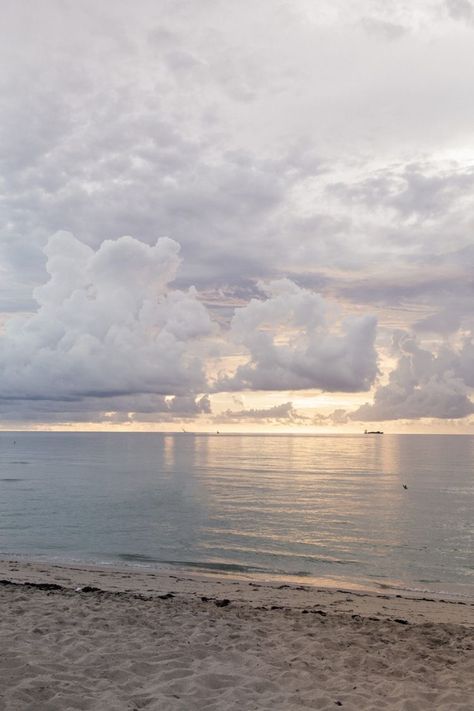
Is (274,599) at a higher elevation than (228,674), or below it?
below

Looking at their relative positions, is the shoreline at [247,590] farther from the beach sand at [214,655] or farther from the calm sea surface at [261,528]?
the calm sea surface at [261,528]

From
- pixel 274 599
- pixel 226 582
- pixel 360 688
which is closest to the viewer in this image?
pixel 360 688

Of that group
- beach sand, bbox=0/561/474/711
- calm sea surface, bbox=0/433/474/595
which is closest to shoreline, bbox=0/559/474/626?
beach sand, bbox=0/561/474/711

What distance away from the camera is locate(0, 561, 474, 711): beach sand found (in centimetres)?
920

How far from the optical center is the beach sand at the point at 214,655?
9203 millimetres

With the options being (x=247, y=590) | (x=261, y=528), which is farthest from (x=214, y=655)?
(x=261, y=528)

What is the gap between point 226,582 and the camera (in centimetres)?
2333

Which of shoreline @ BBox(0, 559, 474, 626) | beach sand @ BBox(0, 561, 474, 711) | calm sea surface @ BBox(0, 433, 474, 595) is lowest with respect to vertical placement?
calm sea surface @ BBox(0, 433, 474, 595)

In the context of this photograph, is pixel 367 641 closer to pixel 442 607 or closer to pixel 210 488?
pixel 442 607

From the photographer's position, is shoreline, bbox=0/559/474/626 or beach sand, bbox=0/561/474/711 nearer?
beach sand, bbox=0/561/474/711

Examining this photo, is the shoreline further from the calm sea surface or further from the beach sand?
the calm sea surface

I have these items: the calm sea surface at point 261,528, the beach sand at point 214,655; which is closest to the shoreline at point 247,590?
the beach sand at point 214,655

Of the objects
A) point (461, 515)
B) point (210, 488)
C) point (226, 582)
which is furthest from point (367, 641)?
point (210, 488)

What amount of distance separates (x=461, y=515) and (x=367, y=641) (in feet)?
122
